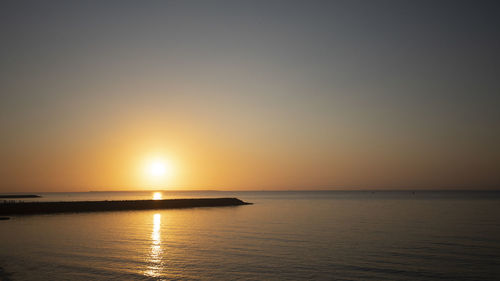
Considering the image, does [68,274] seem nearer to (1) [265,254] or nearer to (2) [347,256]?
(1) [265,254]

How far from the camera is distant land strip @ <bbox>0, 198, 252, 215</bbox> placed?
2830 inches

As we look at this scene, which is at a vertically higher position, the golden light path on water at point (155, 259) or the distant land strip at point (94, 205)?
the distant land strip at point (94, 205)

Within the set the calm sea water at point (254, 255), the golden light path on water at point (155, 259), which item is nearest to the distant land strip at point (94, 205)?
the calm sea water at point (254, 255)

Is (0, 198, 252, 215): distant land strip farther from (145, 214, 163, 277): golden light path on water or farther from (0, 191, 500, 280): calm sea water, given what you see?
(145, 214, 163, 277): golden light path on water

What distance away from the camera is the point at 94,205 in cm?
8669

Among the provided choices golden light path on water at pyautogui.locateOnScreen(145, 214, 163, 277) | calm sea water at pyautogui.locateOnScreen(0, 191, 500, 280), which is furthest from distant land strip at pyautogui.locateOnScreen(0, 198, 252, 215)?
golden light path on water at pyautogui.locateOnScreen(145, 214, 163, 277)

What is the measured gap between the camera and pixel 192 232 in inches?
1583

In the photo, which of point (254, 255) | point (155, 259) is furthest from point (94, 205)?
point (254, 255)

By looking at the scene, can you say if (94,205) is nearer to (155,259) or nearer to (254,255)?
(155,259)

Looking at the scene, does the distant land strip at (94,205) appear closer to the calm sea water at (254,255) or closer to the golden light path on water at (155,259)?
the calm sea water at (254,255)

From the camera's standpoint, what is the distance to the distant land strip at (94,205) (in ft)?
236

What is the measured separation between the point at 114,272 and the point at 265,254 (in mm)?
10424

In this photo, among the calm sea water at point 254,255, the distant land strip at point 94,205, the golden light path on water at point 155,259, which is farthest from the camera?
the distant land strip at point 94,205

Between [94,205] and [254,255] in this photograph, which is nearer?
[254,255]
